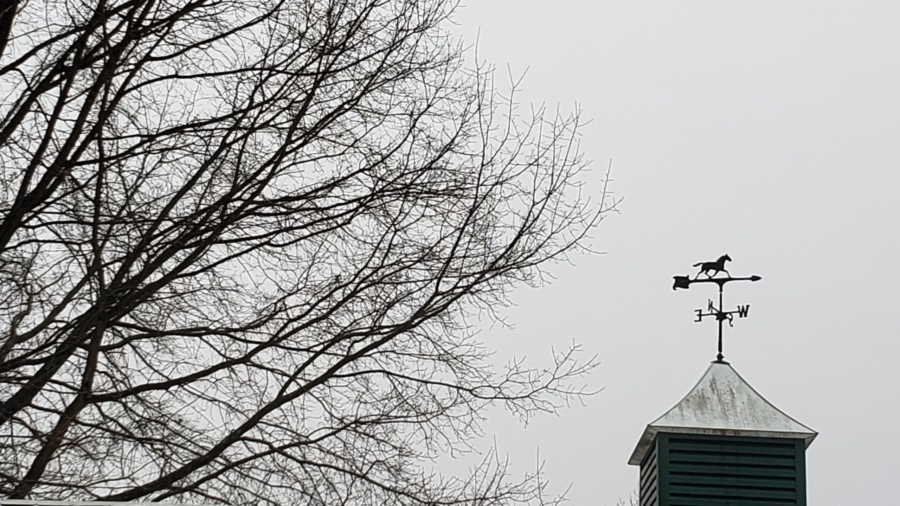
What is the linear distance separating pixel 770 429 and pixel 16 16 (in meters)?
4.88

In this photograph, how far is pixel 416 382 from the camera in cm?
725

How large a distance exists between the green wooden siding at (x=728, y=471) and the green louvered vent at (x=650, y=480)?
0.10ft

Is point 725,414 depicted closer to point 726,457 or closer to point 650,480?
point 726,457

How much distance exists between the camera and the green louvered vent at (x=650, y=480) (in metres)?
7.50

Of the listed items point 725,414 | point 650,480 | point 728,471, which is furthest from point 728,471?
point 650,480

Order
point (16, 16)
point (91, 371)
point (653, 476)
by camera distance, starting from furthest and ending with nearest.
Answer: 1. point (653, 476)
2. point (16, 16)
3. point (91, 371)

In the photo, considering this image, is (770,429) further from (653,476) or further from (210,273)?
(210,273)

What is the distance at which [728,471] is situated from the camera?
7414mm

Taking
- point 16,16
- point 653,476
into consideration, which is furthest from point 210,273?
point 653,476

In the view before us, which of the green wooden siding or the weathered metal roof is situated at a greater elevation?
the weathered metal roof

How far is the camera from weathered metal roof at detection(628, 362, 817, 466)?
7465 mm

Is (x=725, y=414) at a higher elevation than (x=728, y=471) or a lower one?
higher

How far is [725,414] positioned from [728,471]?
1.14 feet

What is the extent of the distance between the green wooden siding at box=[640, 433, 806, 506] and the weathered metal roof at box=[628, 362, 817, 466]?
5 cm
